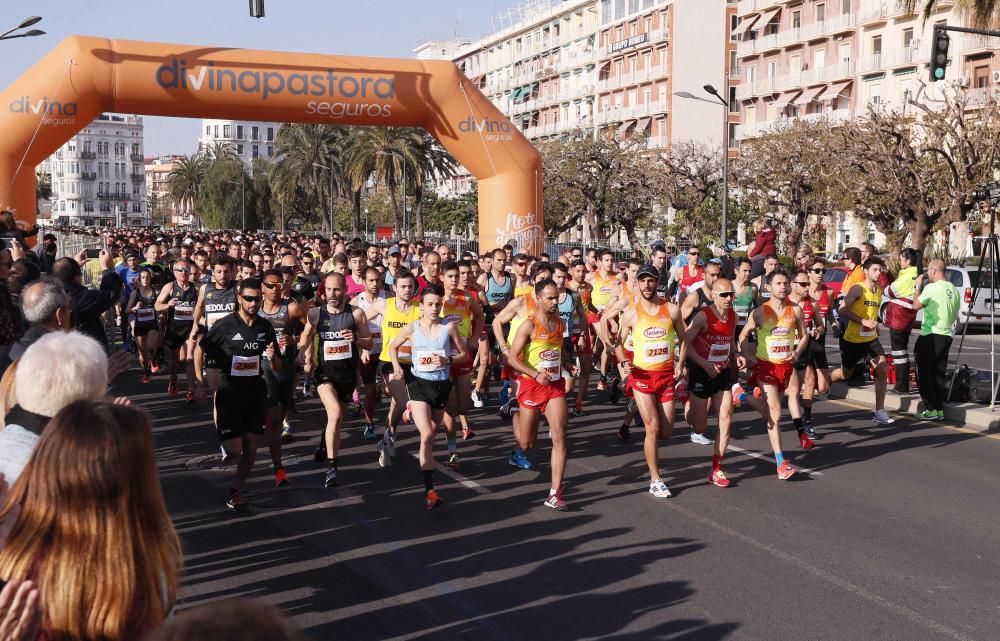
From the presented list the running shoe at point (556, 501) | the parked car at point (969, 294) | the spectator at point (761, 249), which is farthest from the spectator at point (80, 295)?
the parked car at point (969, 294)

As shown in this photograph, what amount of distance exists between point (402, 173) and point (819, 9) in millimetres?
25829

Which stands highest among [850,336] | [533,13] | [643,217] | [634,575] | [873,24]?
[533,13]

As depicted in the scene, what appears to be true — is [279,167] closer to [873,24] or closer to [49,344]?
[873,24]

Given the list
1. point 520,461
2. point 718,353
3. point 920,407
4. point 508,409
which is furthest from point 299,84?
point 718,353

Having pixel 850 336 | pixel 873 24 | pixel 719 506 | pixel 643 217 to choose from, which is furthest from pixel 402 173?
pixel 719 506

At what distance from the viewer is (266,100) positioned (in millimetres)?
19828

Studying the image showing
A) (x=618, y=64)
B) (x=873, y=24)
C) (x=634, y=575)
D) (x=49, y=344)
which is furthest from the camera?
(x=618, y=64)

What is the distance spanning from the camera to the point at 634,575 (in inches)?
261

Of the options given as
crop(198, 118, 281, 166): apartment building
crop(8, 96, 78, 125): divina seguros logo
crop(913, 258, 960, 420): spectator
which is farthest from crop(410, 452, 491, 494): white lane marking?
crop(198, 118, 281, 166): apartment building

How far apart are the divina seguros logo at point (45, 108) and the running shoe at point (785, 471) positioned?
14.6m

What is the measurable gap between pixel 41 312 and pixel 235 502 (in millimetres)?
2862

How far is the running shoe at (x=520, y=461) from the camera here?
32.0ft

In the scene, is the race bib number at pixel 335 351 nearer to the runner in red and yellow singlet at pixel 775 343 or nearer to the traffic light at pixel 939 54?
the runner in red and yellow singlet at pixel 775 343

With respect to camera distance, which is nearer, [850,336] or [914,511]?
[914,511]
